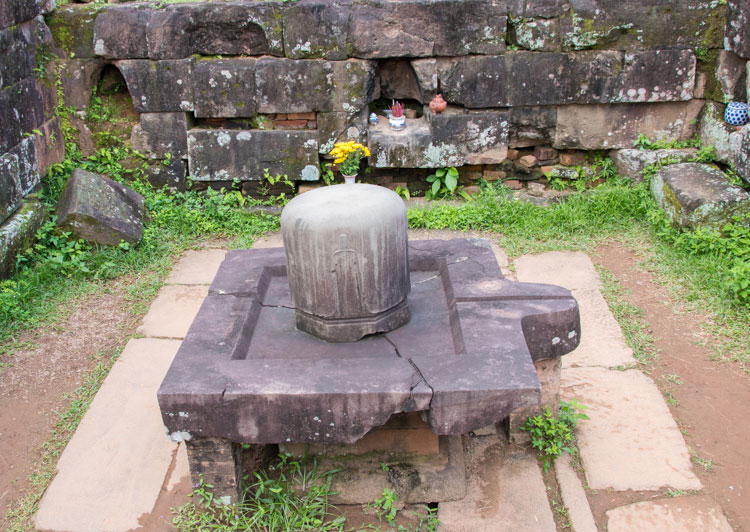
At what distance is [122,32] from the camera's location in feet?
18.7

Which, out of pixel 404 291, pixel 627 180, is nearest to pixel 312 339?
pixel 404 291

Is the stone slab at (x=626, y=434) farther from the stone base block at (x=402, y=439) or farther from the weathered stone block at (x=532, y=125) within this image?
the weathered stone block at (x=532, y=125)

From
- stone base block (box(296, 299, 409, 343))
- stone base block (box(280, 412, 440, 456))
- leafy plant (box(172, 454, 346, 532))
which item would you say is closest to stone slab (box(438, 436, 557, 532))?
stone base block (box(280, 412, 440, 456))

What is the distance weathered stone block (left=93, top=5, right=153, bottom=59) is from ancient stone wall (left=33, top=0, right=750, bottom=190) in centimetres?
1

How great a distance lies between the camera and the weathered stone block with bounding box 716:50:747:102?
5.46m

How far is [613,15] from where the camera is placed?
562 cm

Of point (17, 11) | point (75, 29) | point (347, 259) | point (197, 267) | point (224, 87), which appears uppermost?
point (17, 11)

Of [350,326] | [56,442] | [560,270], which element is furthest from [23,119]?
[560,270]

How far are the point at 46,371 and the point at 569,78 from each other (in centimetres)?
442

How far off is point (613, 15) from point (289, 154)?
2834mm

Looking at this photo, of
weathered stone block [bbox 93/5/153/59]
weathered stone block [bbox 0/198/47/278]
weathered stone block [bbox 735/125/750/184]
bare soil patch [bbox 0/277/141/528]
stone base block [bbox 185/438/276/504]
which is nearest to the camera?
stone base block [bbox 185/438/276/504]

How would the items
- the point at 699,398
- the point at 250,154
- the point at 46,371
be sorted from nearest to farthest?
the point at 699,398
the point at 46,371
the point at 250,154

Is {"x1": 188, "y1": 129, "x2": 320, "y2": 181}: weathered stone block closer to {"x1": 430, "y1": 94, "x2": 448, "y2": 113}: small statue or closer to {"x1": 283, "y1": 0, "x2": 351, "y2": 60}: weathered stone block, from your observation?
{"x1": 283, "y1": 0, "x2": 351, "y2": 60}: weathered stone block

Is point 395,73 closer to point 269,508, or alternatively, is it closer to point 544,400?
point 544,400
